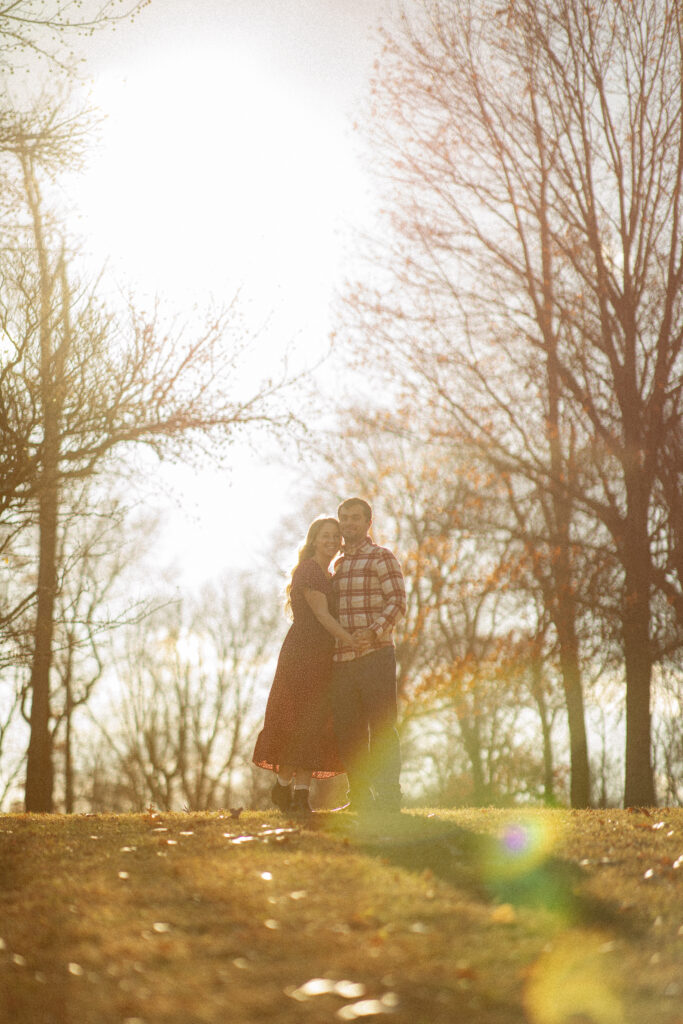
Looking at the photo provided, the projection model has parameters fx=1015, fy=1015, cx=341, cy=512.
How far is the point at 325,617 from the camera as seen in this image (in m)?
7.65

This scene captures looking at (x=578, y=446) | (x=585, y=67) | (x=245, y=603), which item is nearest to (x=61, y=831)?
(x=578, y=446)

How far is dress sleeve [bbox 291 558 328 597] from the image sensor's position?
7.82 metres

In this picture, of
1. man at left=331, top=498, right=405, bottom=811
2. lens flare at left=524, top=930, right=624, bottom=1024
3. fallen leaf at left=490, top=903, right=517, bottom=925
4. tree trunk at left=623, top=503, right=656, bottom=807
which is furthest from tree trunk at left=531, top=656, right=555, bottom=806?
lens flare at left=524, top=930, right=624, bottom=1024

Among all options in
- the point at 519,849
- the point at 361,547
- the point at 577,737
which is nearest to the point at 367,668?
the point at 361,547

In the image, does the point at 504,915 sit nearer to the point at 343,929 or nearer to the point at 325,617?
the point at 343,929

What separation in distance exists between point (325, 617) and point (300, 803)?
1536mm

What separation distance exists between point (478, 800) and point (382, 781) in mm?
19583

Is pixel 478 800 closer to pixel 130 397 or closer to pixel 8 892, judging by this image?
pixel 130 397

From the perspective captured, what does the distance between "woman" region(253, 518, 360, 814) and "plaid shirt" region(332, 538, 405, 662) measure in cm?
17

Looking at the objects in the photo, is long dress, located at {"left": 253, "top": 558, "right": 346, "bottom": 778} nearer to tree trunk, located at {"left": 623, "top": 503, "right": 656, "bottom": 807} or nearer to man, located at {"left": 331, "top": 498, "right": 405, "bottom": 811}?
man, located at {"left": 331, "top": 498, "right": 405, "bottom": 811}

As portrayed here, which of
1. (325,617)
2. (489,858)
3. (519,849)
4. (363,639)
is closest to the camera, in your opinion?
(489,858)

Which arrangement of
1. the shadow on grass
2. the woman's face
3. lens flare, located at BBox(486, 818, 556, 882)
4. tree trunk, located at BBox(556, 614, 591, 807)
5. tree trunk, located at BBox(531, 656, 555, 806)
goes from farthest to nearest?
tree trunk, located at BBox(531, 656, 555, 806), tree trunk, located at BBox(556, 614, 591, 807), the woman's face, lens flare, located at BBox(486, 818, 556, 882), the shadow on grass

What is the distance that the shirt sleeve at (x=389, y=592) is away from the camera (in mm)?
7432

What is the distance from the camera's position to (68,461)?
9.85 m
